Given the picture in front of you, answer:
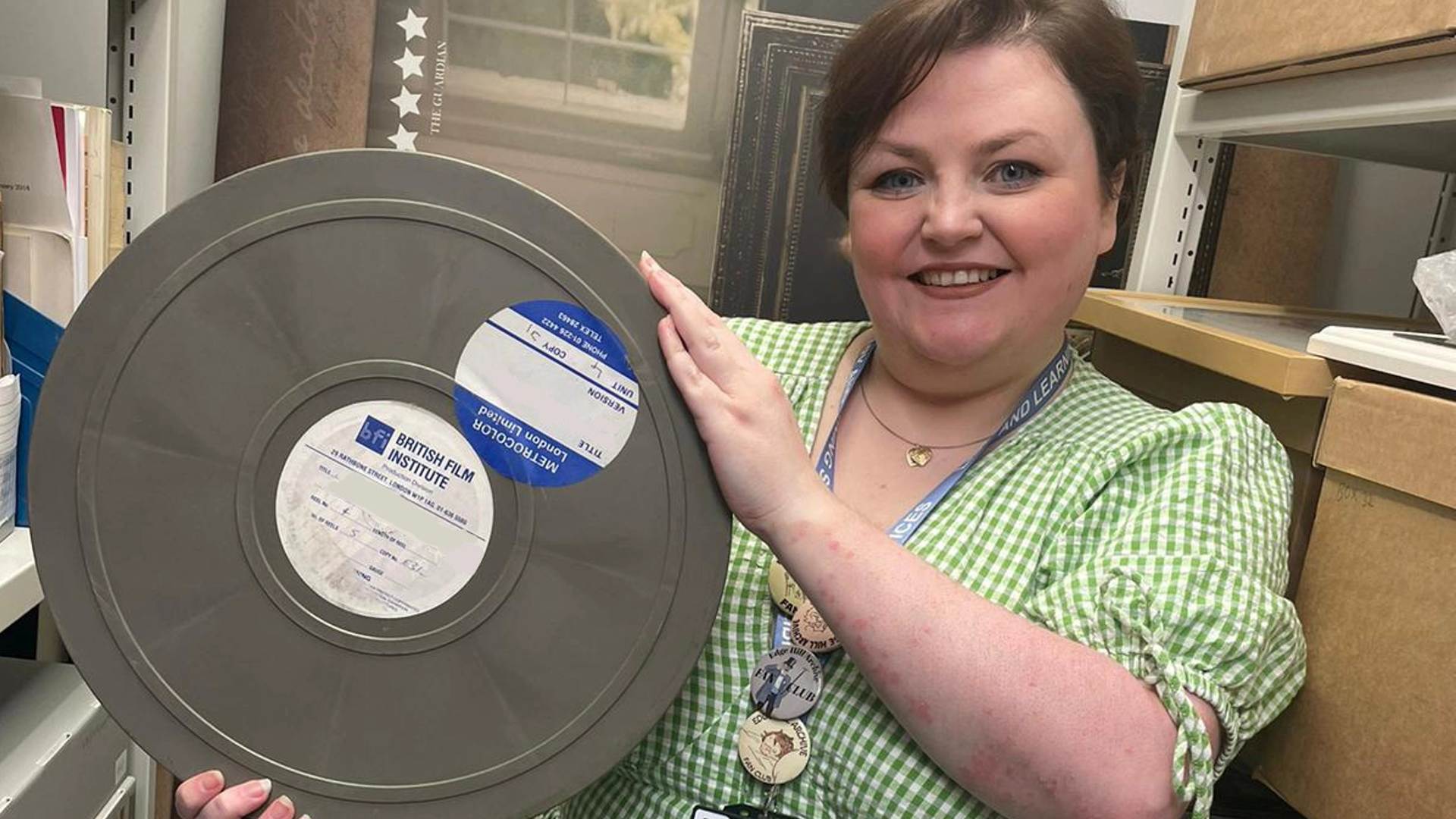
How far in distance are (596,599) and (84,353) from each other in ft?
1.25

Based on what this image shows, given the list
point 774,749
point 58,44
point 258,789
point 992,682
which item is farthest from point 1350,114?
point 58,44

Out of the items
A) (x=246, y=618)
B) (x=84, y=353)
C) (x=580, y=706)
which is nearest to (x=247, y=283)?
(x=84, y=353)

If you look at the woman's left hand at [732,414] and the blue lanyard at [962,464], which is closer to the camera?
the woman's left hand at [732,414]

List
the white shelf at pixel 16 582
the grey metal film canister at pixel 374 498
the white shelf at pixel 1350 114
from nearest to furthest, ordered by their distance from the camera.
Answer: the grey metal film canister at pixel 374 498 → the white shelf at pixel 16 582 → the white shelf at pixel 1350 114

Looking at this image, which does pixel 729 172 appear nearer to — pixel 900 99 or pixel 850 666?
pixel 900 99

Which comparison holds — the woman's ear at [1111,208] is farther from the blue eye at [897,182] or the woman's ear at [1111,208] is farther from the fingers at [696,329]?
the fingers at [696,329]

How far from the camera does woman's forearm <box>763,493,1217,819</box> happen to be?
707mm

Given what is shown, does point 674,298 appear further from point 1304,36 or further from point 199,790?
point 1304,36

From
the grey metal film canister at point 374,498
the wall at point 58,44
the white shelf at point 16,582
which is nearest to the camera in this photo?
the grey metal film canister at point 374,498

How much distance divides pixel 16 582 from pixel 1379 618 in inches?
43.0

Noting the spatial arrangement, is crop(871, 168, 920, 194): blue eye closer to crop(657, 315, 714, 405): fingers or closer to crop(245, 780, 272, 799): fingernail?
crop(657, 315, 714, 405): fingers

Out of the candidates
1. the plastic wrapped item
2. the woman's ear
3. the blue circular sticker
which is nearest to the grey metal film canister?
the blue circular sticker

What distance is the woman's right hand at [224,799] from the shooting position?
70cm

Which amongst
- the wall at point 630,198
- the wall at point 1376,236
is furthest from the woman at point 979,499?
the wall at point 1376,236
